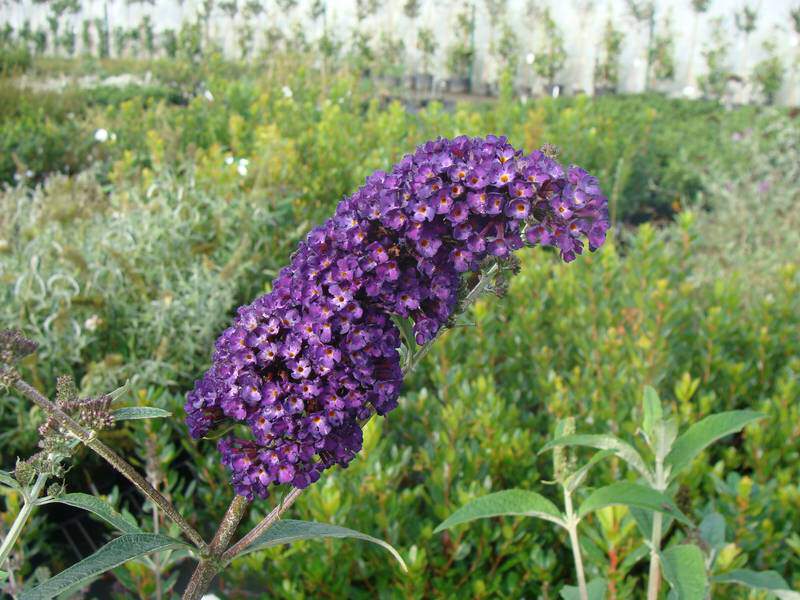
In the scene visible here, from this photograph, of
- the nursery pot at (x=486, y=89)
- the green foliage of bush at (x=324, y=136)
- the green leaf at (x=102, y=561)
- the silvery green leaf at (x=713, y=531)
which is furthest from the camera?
the nursery pot at (x=486, y=89)

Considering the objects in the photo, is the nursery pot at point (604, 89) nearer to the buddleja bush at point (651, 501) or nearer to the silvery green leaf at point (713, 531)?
the silvery green leaf at point (713, 531)

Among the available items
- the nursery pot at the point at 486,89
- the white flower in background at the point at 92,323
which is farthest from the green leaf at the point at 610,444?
the nursery pot at the point at 486,89

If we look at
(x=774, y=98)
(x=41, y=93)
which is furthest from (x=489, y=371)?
(x=774, y=98)

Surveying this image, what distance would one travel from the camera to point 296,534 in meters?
1.17

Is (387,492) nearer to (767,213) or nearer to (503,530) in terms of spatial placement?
(503,530)

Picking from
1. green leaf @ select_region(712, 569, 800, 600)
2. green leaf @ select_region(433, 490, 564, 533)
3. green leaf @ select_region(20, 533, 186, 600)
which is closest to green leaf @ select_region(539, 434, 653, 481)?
green leaf @ select_region(433, 490, 564, 533)

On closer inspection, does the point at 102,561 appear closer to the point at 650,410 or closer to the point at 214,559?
the point at 214,559

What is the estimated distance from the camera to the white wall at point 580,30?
2158cm

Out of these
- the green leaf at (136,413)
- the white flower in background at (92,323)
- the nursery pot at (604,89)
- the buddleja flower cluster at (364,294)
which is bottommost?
the white flower in background at (92,323)

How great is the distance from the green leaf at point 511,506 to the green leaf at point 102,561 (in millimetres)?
523

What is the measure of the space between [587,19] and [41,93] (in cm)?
1734

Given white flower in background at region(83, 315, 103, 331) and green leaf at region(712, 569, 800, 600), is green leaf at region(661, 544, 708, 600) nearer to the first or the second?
green leaf at region(712, 569, 800, 600)

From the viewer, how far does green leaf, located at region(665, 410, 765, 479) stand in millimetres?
1388

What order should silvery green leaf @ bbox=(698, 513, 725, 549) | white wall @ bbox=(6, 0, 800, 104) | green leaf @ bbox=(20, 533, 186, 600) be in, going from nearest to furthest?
green leaf @ bbox=(20, 533, 186, 600)
silvery green leaf @ bbox=(698, 513, 725, 549)
white wall @ bbox=(6, 0, 800, 104)
